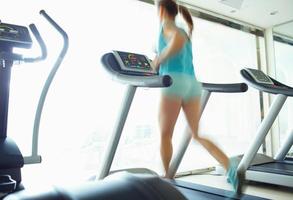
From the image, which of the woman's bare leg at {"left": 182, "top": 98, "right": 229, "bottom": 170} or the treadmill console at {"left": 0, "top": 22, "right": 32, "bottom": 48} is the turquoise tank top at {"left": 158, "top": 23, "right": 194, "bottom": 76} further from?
the treadmill console at {"left": 0, "top": 22, "right": 32, "bottom": 48}

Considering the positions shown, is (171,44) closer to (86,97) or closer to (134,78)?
(134,78)

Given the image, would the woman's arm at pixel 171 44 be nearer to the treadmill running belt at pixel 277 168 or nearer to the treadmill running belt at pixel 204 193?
the treadmill running belt at pixel 204 193

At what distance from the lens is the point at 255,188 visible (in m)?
3.16

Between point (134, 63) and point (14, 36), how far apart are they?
→ 2.62 ft

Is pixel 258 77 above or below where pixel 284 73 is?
below

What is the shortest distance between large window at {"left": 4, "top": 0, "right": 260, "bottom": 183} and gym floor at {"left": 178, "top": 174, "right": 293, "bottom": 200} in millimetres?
361

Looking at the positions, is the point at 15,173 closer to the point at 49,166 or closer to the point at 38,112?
the point at 38,112

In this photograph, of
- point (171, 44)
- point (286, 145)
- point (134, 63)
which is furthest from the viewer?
point (286, 145)

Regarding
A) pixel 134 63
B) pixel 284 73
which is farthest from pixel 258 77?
pixel 284 73

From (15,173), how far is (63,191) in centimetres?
132

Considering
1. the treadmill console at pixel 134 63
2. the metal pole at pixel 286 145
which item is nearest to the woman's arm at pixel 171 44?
the treadmill console at pixel 134 63

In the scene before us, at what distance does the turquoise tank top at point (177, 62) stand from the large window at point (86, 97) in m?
0.50

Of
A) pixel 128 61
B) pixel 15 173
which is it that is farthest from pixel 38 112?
pixel 128 61

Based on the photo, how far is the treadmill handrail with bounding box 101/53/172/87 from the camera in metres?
1.86
